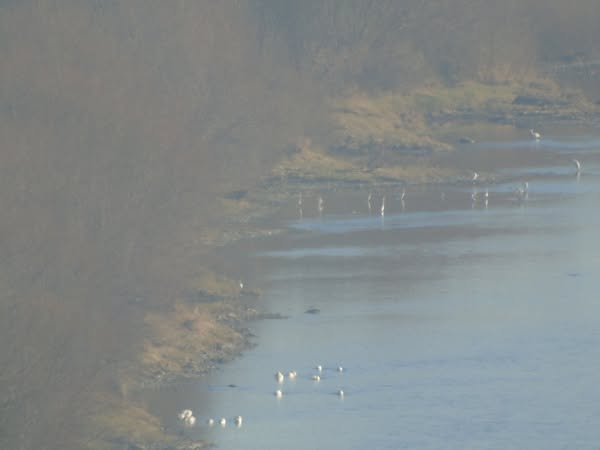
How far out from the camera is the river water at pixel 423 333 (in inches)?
989

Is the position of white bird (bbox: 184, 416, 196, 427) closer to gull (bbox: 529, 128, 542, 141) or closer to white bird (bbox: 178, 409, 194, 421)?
white bird (bbox: 178, 409, 194, 421)

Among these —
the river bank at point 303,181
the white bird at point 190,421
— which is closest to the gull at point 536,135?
the river bank at point 303,181

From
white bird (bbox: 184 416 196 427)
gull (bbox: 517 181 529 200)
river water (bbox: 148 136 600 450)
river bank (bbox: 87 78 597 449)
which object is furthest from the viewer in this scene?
gull (bbox: 517 181 529 200)

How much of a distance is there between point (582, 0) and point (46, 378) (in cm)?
8179

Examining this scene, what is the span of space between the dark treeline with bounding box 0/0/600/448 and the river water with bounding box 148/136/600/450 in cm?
266

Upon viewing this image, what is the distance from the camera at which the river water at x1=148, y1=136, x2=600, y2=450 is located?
82.4 feet

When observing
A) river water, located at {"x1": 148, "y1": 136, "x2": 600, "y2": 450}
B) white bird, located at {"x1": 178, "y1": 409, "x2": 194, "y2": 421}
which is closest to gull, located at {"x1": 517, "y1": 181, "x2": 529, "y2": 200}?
river water, located at {"x1": 148, "y1": 136, "x2": 600, "y2": 450}

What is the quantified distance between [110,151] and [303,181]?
2585 cm

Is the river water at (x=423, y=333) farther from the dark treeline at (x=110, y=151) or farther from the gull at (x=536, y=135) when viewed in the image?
the gull at (x=536, y=135)

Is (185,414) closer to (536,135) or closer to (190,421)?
(190,421)

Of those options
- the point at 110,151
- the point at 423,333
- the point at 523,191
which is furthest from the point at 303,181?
the point at 110,151

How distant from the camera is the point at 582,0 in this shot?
94.6m

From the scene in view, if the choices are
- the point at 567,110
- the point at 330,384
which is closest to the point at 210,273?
the point at 330,384

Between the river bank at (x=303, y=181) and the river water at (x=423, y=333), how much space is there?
0.74 m
